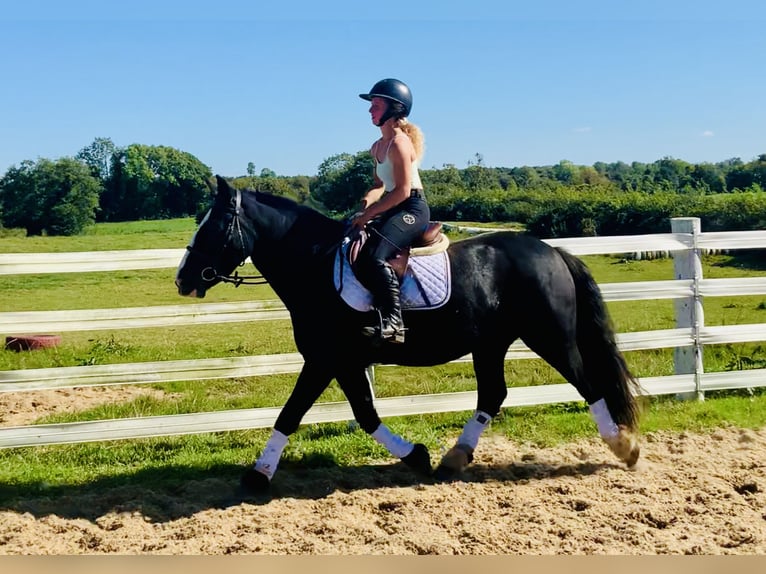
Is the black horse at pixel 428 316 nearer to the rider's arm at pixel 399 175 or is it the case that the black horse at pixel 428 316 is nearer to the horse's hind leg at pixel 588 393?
the horse's hind leg at pixel 588 393

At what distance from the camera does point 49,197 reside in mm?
40375

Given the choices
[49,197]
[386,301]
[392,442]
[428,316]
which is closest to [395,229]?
[386,301]

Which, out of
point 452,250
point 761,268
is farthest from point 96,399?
point 761,268

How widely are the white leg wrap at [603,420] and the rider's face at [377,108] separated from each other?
2.59 meters

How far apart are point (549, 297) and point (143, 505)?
3.08 meters

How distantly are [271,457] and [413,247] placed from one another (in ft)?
5.62

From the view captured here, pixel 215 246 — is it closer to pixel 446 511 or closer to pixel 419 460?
pixel 419 460

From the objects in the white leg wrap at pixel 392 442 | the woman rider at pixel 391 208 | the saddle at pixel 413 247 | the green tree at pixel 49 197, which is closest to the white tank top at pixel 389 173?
the woman rider at pixel 391 208

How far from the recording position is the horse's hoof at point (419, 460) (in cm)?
485

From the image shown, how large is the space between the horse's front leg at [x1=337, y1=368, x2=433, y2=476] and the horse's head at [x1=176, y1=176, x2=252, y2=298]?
109cm

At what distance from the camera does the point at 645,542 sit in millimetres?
3643

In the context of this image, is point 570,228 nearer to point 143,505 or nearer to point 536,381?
point 536,381

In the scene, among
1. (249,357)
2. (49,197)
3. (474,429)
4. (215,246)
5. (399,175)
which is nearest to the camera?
(399,175)

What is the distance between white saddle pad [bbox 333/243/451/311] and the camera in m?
4.53
